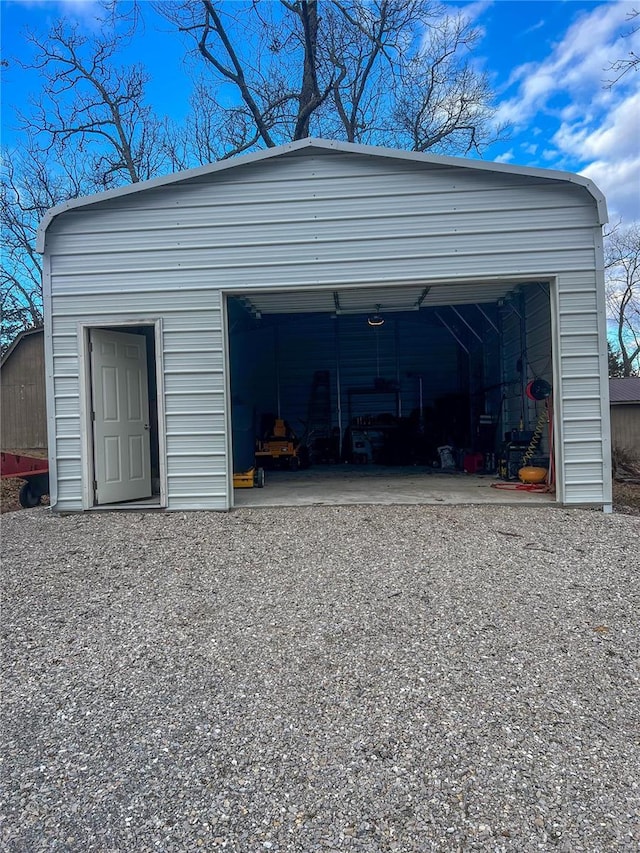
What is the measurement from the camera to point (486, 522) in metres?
5.80

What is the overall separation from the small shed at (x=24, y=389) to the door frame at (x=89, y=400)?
19.2ft

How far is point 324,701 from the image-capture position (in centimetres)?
243

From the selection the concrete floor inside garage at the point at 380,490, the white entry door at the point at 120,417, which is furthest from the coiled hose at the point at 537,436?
the white entry door at the point at 120,417

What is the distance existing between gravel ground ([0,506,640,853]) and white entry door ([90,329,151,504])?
229cm

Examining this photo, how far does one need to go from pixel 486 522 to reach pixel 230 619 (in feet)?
10.9

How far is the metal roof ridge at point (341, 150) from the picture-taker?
6.25 meters

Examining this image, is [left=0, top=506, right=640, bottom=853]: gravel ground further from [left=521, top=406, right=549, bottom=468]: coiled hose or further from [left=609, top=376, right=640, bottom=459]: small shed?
[left=609, top=376, right=640, bottom=459]: small shed

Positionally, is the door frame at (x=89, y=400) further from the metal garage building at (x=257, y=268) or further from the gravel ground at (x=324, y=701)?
the gravel ground at (x=324, y=701)

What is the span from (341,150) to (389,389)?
7.85 m

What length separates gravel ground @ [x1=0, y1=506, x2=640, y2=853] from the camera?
67.8 inches

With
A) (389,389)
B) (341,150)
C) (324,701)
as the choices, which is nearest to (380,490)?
(341,150)

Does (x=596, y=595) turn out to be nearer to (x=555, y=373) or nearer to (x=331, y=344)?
(x=555, y=373)

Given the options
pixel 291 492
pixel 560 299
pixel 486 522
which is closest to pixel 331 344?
pixel 291 492

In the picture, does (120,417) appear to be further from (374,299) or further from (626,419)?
(626,419)
